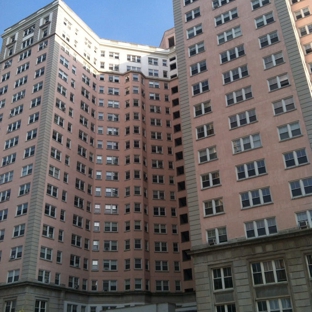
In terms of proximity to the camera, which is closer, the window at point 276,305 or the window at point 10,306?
the window at point 276,305

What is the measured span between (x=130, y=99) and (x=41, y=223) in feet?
121

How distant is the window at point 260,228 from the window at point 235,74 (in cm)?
1972

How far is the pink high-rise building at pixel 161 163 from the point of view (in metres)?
44.4

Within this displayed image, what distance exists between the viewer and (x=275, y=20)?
53.7 m

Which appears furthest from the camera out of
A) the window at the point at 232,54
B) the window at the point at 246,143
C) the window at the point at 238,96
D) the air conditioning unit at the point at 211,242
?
the window at the point at 232,54

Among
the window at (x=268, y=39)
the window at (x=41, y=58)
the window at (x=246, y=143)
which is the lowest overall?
the window at (x=246, y=143)

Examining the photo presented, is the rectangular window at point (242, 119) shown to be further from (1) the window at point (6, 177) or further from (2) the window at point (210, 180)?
(1) the window at point (6, 177)

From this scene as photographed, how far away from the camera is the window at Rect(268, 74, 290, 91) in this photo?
49716mm

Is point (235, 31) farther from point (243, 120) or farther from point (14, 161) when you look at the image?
point (14, 161)

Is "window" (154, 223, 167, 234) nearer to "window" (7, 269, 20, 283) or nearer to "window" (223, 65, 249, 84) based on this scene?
"window" (7, 269, 20, 283)

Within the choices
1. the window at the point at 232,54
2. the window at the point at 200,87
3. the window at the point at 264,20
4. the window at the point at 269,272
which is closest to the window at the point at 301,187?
the window at the point at 269,272

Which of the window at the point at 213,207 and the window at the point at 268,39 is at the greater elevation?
the window at the point at 268,39

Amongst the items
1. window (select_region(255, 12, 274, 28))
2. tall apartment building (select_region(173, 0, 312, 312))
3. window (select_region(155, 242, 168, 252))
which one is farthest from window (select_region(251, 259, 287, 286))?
window (select_region(155, 242, 168, 252))

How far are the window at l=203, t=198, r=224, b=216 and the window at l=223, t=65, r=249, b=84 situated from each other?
16.6 metres
